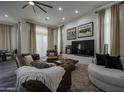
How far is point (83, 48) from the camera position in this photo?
6.53 meters

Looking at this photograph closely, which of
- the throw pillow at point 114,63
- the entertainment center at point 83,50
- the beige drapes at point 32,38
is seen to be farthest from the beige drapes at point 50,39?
the throw pillow at point 114,63

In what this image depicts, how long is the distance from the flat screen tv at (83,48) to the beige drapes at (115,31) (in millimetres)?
1380

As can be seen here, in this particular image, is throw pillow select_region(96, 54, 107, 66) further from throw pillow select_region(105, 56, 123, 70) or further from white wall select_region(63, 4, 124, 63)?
white wall select_region(63, 4, 124, 63)

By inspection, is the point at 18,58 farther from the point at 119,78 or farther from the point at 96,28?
the point at 96,28

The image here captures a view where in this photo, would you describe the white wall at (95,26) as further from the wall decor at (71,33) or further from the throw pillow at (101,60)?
the throw pillow at (101,60)

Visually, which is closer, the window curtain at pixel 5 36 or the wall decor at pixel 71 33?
the wall decor at pixel 71 33

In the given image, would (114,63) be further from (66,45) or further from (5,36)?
(5,36)

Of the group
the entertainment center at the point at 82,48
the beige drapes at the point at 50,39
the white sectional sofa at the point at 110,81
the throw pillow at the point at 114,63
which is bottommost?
the white sectional sofa at the point at 110,81

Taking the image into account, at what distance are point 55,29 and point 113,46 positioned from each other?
251 inches

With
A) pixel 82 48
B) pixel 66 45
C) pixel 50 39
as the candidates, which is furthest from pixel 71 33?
pixel 50 39

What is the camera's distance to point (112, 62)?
3096 millimetres

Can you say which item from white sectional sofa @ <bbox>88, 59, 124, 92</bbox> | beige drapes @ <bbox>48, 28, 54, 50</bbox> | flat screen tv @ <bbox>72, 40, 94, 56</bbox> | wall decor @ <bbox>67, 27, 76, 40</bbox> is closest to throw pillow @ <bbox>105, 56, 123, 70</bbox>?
white sectional sofa @ <bbox>88, 59, 124, 92</bbox>

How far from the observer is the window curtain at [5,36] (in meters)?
8.75

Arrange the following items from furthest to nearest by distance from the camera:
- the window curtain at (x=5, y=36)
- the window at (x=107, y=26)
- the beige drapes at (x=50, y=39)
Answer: the beige drapes at (x=50, y=39)
the window curtain at (x=5, y=36)
the window at (x=107, y=26)
